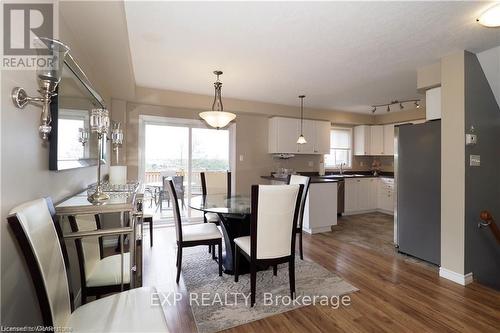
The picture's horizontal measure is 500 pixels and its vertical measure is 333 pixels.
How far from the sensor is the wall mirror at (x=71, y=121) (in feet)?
4.74

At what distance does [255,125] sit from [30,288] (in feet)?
14.1

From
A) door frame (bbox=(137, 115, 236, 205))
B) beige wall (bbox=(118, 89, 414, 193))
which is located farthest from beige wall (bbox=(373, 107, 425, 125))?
door frame (bbox=(137, 115, 236, 205))

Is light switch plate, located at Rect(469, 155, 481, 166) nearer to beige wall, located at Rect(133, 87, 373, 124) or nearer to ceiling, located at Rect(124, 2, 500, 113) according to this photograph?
ceiling, located at Rect(124, 2, 500, 113)

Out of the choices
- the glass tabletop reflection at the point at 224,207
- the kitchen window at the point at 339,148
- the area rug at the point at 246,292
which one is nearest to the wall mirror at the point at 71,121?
the glass tabletop reflection at the point at 224,207

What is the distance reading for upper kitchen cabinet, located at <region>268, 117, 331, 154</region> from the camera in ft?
16.7

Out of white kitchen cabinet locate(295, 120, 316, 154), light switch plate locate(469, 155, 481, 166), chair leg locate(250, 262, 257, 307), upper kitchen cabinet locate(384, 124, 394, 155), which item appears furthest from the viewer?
upper kitchen cabinet locate(384, 124, 394, 155)

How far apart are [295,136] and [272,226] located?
3.49m

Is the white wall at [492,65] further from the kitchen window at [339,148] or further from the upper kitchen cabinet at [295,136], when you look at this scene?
the kitchen window at [339,148]

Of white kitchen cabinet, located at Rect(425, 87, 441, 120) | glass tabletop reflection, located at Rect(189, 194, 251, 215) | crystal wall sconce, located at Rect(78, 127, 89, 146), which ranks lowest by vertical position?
glass tabletop reflection, located at Rect(189, 194, 251, 215)

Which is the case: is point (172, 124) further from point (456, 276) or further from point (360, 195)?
point (456, 276)

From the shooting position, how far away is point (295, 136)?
5.24m

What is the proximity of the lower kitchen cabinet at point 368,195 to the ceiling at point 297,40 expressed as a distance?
2436 mm

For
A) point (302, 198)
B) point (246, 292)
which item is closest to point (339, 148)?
point (302, 198)

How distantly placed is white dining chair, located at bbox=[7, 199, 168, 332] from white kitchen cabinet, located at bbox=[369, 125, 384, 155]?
617cm
